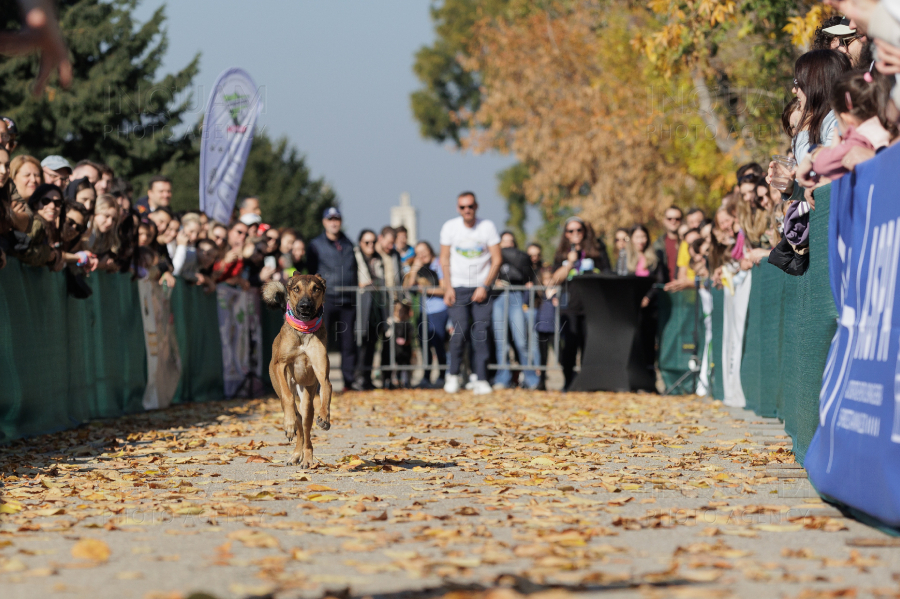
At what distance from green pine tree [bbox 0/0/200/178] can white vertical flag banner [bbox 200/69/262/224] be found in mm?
22844

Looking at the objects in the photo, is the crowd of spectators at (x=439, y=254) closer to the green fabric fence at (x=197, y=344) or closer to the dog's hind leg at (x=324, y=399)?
the green fabric fence at (x=197, y=344)

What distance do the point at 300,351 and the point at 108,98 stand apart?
3779 cm

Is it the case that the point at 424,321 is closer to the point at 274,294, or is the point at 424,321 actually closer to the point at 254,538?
the point at 274,294

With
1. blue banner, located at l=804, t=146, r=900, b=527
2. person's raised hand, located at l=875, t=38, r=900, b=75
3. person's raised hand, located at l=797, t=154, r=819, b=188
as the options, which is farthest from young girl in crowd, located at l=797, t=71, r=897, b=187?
person's raised hand, located at l=797, t=154, r=819, b=188

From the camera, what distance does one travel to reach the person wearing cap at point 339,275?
17984mm

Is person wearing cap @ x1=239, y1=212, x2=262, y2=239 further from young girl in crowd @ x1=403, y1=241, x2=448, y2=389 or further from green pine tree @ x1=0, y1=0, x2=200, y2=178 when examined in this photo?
green pine tree @ x1=0, y1=0, x2=200, y2=178

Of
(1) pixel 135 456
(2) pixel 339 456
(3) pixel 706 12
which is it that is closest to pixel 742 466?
(2) pixel 339 456

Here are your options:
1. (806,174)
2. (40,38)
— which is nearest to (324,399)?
(806,174)

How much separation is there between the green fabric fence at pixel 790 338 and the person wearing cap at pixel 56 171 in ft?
22.2

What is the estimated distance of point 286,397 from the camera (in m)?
8.59

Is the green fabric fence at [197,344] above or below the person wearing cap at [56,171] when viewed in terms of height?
below

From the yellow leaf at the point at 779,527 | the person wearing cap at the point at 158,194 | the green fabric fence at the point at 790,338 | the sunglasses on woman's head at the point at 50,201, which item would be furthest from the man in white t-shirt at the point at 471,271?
the yellow leaf at the point at 779,527

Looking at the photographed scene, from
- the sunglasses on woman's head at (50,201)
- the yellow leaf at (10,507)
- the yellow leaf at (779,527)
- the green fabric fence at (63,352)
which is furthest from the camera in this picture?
the sunglasses on woman's head at (50,201)

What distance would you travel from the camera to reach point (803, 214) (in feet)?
26.6
